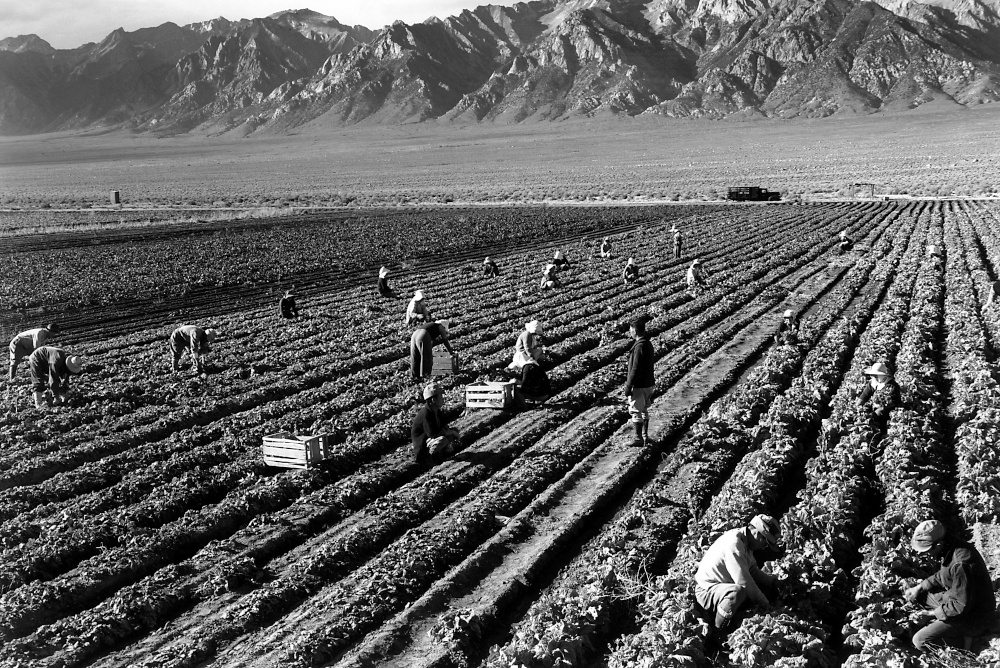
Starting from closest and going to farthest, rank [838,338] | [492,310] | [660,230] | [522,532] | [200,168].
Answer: [522,532] → [838,338] → [492,310] → [660,230] → [200,168]

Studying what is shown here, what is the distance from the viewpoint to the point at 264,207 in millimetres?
76875

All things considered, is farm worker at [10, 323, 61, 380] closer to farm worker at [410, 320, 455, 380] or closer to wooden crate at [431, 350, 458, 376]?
farm worker at [410, 320, 455, 380]

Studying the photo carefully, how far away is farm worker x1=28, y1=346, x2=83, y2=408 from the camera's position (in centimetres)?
1694

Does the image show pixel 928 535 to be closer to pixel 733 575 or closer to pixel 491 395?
pixel 733 575

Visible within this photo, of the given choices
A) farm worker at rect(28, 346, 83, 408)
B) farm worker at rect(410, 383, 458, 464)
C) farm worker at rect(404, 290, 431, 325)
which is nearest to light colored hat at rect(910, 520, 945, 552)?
farm worker at rect(410, 383, 458, 464)

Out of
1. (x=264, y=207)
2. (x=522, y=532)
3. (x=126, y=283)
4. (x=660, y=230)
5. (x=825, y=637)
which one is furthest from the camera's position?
(x=264, y=207)

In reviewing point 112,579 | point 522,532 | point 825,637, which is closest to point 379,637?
point 522,532

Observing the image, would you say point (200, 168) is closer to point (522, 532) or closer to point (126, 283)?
point (126, 283)

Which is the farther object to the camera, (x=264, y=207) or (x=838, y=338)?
(x=264, y=207)

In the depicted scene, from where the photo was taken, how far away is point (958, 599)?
814 centimetres

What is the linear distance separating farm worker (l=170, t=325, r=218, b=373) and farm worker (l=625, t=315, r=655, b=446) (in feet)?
33.2

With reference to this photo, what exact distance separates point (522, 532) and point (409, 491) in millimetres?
2071

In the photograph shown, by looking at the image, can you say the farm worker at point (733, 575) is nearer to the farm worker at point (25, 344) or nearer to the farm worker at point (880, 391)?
the farm worker at point (880, 391)

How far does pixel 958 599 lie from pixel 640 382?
5988 mm
